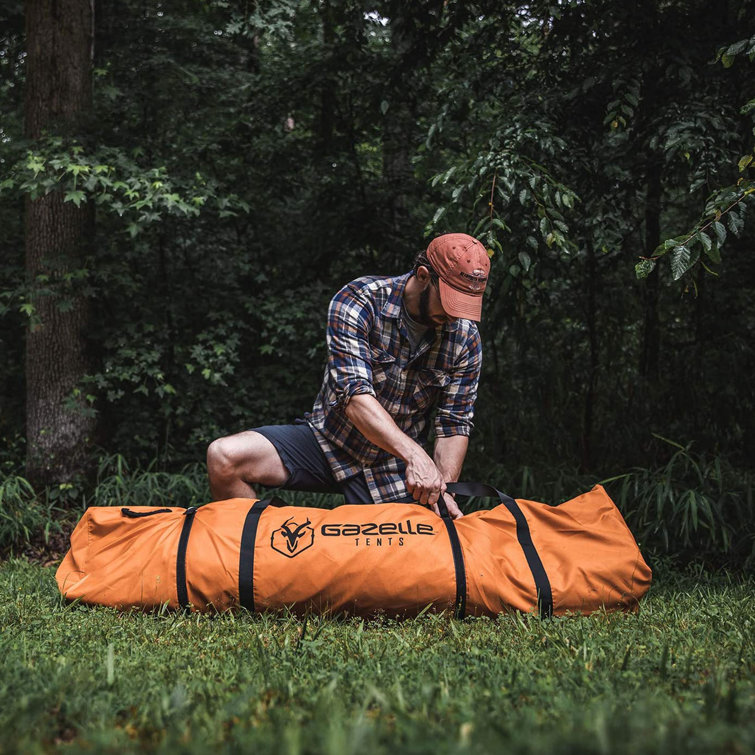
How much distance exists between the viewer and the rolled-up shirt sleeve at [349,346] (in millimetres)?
2943

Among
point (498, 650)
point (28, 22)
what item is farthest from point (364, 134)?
point (498, 650)

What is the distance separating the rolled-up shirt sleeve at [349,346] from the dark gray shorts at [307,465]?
0.76 ft

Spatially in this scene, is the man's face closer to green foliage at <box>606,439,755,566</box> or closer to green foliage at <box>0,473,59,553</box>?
green foliage at <box>606,439,755,566</box>

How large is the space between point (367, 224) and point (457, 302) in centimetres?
271

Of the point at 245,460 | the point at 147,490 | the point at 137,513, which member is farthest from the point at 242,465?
the point at 147,490

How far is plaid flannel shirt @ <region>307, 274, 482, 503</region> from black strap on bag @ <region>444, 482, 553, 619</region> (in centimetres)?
41

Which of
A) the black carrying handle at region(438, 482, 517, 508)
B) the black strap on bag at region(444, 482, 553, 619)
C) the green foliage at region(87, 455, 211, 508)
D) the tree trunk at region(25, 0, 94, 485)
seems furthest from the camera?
the tree trunk at region(25, 0, 94, 485)

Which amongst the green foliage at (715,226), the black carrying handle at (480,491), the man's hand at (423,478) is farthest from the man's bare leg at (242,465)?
the green foliage at (715,226)

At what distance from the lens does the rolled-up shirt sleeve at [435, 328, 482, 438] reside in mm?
3293

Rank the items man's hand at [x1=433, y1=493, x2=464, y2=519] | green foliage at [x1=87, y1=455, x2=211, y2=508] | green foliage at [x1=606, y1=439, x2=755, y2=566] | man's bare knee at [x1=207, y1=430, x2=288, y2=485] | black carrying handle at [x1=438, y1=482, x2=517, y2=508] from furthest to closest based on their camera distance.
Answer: green foliage at [x1=87, y1=455, x2=211, y2=508] < green foliage at [x1=606, y1=439, x2=755, y2=566] < man's bare knee at [x1=207, y1=430, x2=288, y2=485] < man's hand at [x1=433, y1=493, x2=464, y2=519] < black carrying handle at [x1=438, y1=482, x2=517, y2=508]

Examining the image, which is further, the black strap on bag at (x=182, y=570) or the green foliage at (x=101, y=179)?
the green foliage at (x=101, y=179)

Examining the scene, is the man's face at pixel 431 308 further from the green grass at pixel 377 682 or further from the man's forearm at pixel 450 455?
the green grass at pixel 377 682

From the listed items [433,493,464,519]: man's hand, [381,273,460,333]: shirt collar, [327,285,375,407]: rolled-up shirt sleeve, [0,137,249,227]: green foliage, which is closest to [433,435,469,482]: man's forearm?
[433,493,464,519]: man's hand

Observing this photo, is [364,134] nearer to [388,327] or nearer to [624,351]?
[624,351]
